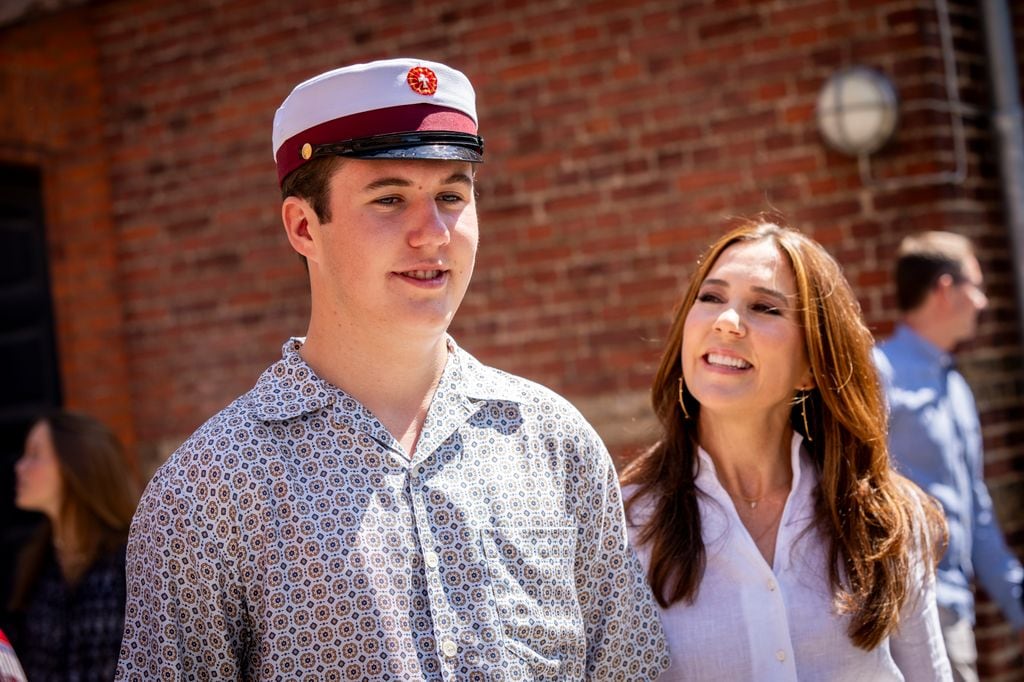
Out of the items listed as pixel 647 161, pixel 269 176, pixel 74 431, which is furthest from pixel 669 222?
pixel 74 431

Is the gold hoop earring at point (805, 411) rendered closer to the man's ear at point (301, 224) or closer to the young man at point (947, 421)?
the young man at point (947, 421)

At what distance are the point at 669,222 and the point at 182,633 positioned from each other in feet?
10.9

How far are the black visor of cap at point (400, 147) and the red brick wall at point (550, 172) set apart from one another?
1815 mm

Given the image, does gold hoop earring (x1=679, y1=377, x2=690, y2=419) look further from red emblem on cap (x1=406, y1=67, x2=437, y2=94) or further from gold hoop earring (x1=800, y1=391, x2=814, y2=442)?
red emblem on cap (x1=406, y1=67, x2=437, y2=94)

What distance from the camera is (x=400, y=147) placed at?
214 cm

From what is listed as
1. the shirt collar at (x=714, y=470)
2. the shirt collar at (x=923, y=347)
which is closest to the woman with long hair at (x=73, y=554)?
the shirt collar at (x=714, y=470)

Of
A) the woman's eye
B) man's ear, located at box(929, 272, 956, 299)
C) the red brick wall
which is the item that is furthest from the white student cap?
man's ear, located at box(929, 272, 956, 299)

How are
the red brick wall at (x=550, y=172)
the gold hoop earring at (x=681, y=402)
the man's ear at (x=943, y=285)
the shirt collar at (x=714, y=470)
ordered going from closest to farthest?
1. the shirt collar at (x=714, y=470)
2. the gold hoop earring at (x=681, y=402)
3. the man's ear at (x=943, y=285)
4. the red brick wall at (x=550, y=172)

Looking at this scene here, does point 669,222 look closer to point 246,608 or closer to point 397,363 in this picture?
point 397,363

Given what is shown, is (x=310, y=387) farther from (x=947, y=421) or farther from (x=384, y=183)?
(x=947, y=421)

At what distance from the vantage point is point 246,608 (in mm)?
2035

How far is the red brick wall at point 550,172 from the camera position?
4680mm

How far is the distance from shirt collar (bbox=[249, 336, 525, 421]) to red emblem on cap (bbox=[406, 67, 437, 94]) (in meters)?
0.45

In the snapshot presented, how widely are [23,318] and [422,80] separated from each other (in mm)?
4749
